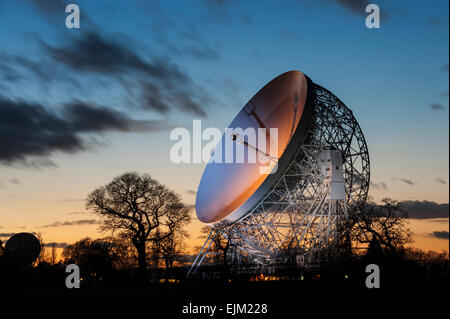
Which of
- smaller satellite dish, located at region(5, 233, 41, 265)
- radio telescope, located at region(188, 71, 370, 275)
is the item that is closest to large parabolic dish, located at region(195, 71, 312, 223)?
radio telescope, located at region(188, 71, 370, 275)

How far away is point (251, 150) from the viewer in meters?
47.2

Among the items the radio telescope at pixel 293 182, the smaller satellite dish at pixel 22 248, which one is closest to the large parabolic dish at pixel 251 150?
the radio telescope at pixel 293 182

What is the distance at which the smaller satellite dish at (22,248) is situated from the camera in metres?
71.3

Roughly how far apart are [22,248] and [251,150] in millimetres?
40096

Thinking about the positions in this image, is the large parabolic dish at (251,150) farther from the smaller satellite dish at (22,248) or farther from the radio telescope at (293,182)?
the smaller satellite dish at (22,248)

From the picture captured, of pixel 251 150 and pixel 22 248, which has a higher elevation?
pixel 251 150

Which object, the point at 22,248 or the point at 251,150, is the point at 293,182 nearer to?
the point at 251,150

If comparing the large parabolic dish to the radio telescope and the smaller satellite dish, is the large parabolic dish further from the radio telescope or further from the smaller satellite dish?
the smaller satellite dish

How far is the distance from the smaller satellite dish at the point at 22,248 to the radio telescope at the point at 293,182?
114ft

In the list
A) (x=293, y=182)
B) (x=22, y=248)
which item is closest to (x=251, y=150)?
(x=293, y=182)

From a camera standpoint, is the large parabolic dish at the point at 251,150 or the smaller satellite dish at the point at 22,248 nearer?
the large parabolic dish at the point at 251,150

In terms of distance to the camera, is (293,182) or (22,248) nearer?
(293,182)
